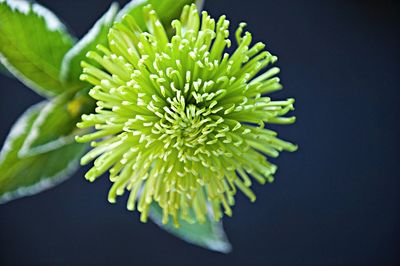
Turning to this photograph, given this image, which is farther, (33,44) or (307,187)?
(307,187)

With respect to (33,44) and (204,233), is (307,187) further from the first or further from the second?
(33,44)

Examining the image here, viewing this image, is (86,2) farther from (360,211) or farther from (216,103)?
(360,211)

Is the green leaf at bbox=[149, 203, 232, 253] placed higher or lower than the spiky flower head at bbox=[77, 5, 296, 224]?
lower

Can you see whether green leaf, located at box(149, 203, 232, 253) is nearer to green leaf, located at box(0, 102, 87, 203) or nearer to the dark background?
green leaf, located at box(0, 102, 87, 203)

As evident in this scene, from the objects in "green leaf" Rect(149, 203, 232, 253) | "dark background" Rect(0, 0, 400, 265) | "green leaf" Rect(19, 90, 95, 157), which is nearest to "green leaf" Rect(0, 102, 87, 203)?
"green leaf" Rect(19, 90, 95, 157)

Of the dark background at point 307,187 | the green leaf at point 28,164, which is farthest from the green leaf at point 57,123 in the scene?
the dark background at point 307,187

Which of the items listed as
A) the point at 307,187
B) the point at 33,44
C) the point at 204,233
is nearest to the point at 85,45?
the point at 33,44

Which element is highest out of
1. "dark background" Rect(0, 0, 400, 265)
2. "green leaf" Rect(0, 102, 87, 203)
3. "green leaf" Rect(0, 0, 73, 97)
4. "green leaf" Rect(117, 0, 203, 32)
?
"green leaf" Rect(0, 0, 73, 97)
